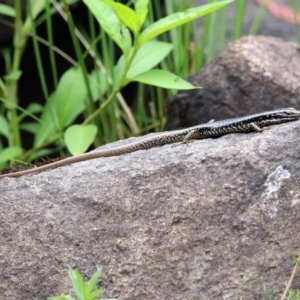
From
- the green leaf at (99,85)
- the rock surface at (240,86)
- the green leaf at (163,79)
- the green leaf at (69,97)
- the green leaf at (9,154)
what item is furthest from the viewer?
the rock surface at (240,86)

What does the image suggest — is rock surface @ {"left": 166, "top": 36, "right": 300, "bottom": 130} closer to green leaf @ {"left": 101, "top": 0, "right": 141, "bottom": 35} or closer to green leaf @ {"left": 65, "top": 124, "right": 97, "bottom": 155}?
green leaf @ {"left": 65, "top": 124, "right": 97, "bottom": 155}

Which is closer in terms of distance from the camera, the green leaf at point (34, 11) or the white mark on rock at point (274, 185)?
the white mark on rock at point (274, 185)

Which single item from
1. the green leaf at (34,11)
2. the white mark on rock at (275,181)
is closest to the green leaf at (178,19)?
the white mark on rock at (275,181)

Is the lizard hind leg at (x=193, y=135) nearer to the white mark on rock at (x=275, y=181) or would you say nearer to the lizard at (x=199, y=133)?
the lizard at (x=199, y=133)

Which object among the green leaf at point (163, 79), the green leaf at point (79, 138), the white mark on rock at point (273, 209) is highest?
the green leaf at point (163, 79)

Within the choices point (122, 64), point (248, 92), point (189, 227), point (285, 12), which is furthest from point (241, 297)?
point (285, 12)

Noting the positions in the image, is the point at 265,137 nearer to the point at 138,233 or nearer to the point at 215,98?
the point at 138,233

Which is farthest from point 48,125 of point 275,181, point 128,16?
point 275,181

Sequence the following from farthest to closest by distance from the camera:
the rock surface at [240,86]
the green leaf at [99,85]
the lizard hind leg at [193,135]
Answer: the rock surface at [240,86]
the green leaf at [99,85]
the lizard hind leg at [193,135]
